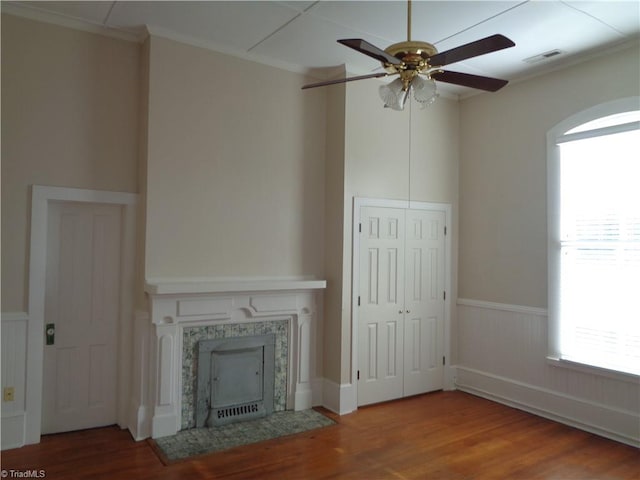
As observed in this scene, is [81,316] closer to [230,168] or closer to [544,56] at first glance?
[230,168]

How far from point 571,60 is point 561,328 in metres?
2.43

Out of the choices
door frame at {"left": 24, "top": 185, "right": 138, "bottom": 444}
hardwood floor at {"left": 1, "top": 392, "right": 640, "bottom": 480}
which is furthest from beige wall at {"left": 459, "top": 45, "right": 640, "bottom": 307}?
door frame at {"left": 24, "top": 185, "right": 138, "bottom": 444}

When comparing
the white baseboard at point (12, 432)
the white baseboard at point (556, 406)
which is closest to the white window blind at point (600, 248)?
the white baseboard at point (556, 406)

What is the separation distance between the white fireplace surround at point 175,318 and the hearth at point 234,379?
0.58 ft

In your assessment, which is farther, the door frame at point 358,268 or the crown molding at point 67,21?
the door frame at point 358,268

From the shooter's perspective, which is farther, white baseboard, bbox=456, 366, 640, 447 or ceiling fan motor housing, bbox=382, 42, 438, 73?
white baseboard, bbox=456, 366, 640, 447

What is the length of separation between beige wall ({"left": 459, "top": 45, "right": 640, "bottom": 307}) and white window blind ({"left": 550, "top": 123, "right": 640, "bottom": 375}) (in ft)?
0.78

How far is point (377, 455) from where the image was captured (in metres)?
3.52

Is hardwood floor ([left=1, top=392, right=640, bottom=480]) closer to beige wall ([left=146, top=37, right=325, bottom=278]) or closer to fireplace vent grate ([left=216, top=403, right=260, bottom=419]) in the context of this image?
fireplace vent grate ([left=216, top=403, right=260, bottom=419])

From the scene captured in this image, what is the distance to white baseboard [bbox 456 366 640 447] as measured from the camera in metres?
3.82

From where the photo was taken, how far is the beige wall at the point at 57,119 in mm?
3486

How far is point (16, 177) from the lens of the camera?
3496 mm

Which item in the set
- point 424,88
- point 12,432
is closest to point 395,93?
point 424,88

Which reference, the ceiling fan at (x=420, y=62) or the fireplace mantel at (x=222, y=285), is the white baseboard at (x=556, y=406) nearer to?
the fireplace mantel at (x=222, y=285)
